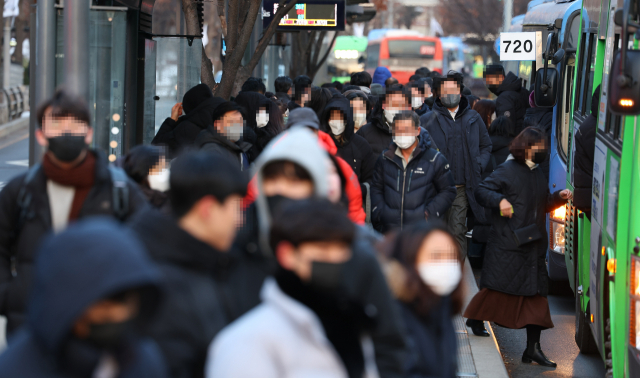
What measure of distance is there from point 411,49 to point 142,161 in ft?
123

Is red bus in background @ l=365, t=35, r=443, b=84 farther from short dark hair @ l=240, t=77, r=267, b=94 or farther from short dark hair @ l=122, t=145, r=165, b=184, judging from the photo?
short dark hair @ l=122, t=145, r=165, b=184

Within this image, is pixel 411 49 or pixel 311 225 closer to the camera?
pixel 311 225

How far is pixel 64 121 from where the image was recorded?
3693 millimetres

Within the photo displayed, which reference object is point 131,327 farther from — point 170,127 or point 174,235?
point 170,127

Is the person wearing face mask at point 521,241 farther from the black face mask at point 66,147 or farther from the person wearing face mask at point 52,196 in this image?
the black face mask at point 66,147

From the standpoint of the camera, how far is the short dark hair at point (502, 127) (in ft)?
36.1

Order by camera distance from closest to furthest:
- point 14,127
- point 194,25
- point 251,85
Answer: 1. point 194,25
2. point 251,85
3. point 14,127

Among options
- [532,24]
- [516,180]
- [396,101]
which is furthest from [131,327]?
[532,24]

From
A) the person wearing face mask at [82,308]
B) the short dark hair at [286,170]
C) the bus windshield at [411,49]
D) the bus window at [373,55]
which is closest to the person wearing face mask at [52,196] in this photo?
the short dark hair at [286,170]

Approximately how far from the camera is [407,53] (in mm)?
41094

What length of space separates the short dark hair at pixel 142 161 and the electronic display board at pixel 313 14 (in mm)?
12139

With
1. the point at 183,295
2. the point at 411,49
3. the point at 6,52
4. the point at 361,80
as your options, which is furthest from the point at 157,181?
the point at 411,49

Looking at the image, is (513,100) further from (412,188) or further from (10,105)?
(10,105)

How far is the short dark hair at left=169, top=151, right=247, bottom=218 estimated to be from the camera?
265cm
